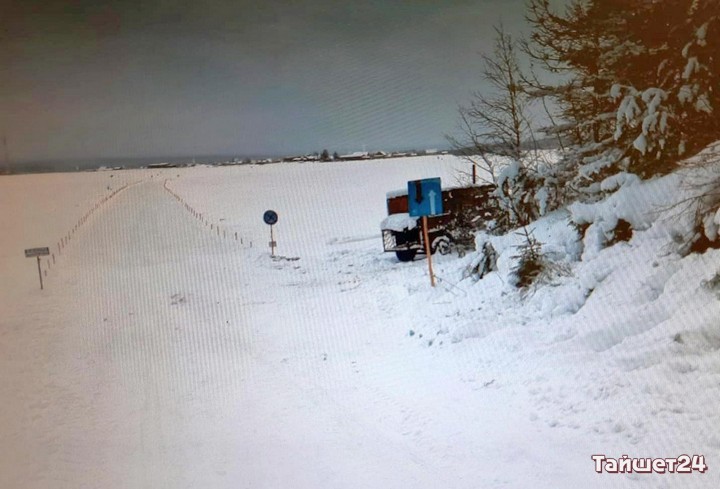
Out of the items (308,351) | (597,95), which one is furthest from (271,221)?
(597,95)

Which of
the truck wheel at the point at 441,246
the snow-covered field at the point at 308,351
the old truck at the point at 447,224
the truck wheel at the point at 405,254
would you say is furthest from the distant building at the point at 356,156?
the truck wheel at the point at 441,246

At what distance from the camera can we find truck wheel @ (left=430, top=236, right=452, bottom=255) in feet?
13.6

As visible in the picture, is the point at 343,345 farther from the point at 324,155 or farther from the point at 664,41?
the point at 664,41

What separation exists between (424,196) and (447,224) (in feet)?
4.83

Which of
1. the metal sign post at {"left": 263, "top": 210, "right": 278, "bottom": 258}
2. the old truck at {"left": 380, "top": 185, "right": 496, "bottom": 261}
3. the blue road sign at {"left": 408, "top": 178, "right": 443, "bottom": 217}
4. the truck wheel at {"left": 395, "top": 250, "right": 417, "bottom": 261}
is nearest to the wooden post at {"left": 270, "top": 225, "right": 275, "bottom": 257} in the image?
the metal sign post at {"left": 263, "top": 210, "right": 278, "bottom": 258}

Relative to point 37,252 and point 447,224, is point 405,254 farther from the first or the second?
point 37,252

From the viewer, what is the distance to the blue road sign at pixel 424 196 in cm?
288

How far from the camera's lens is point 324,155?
2.59 meters

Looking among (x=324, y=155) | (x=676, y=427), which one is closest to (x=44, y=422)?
(x=324, y=155)

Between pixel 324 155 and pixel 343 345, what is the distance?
3.26 feet

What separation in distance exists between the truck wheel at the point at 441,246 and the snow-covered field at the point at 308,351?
1.26 m

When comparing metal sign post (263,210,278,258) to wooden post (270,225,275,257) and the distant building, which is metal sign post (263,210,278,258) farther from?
the distant building

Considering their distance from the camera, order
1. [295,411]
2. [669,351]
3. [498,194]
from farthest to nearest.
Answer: [498,194] → [295,411] → [669,351]

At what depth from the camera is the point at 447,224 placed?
4.30 meters
